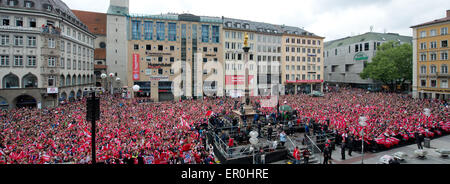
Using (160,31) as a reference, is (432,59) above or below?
below

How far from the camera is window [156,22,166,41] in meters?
50.9

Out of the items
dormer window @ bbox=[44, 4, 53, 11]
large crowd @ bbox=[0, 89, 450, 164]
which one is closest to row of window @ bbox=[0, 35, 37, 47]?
dormer window @ bbox=[44, 4, 53, 11]

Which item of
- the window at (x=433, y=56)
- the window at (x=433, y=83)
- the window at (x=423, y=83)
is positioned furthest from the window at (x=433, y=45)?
the window at (x=423, y=83)

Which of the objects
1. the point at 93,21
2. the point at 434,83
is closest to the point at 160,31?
the point at 93,21

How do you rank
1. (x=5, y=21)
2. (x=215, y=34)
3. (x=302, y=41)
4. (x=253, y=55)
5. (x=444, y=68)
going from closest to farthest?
(x=5, y=21), (x=444, y=68), (x=215, y=34), (x=253, y=55), (x=302, y=41)

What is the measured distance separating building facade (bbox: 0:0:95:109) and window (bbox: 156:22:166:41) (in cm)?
1650

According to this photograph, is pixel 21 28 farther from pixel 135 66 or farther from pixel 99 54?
pixel 99 54

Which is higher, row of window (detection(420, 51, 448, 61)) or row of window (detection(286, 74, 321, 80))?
row of window (detection(420, 51, 448, 61))

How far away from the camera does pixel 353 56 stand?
2741 inches

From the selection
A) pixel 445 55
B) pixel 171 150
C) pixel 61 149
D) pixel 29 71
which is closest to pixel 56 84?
pixel 29 71

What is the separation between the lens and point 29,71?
114 feet

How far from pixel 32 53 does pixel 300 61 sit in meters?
56.3

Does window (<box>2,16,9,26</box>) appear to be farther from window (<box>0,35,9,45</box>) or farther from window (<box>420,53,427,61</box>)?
window (<box>420,53,427,61</box>)
